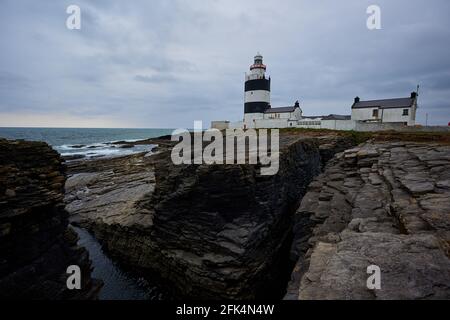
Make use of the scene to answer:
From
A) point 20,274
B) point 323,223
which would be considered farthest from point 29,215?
point 323,223

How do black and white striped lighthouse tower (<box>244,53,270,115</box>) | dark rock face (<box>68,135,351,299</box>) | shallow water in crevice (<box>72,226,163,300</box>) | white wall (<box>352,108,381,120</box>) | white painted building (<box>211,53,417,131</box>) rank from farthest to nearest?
black and white striped lighthouse tower (<box>244,53,270,115</box>) → white wall (<box>352,108,381,120</box>) → white painted building (<box>211,53,417,131</box>) → shallow water in crevice (<box>72,226,163,300</box>) → dark rock face (<box>68,135,351,299</box>)

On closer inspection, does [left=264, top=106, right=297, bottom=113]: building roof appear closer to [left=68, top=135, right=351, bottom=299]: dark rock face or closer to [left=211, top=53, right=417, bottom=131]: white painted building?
[left=211, top=53, right=417, bottom=131]: white painted building

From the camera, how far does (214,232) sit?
13.2m

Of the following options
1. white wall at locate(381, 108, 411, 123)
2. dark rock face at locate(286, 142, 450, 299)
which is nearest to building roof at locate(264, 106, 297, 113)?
white wall at locate(381, 108, 411, 123)

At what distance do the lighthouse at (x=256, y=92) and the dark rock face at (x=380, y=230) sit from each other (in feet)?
130

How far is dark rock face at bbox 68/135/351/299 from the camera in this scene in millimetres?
12508

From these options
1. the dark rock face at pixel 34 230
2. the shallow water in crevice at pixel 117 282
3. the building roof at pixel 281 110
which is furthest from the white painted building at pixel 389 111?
the dark rock face at pixel 34 230

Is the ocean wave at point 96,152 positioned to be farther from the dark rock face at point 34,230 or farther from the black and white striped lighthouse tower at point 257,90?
the dark rock face at point 34,230

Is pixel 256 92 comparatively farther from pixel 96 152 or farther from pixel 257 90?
pixel 96 152

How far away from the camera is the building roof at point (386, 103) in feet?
142

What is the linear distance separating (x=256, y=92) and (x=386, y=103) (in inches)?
980

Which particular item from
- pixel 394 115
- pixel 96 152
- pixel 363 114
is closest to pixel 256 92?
pixel 363 114

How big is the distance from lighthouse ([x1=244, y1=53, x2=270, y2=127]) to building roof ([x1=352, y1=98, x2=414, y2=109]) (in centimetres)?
1795
